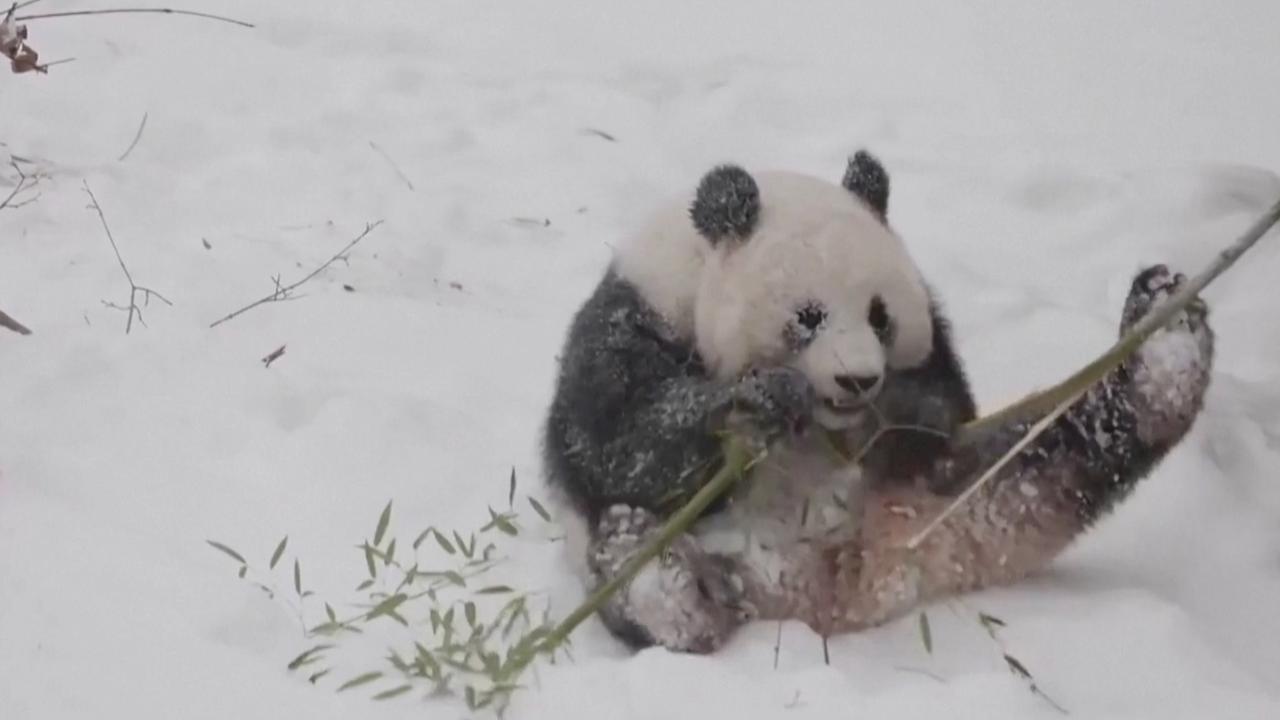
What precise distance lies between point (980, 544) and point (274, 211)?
7.91 feet

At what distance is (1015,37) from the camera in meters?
5.15

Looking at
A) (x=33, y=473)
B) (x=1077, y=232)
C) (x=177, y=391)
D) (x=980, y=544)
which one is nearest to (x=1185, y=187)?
(x=1077, y=232)

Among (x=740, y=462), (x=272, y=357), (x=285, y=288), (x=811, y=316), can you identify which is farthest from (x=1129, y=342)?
(x=285, y=288)

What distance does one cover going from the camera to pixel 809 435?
7.25ft

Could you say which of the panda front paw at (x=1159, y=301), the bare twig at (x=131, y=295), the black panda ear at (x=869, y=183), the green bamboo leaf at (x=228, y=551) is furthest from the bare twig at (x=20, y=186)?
the panda front paw at (x=1159, y=301)

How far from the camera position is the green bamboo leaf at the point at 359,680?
1.96m

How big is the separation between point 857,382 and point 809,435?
0.18 m

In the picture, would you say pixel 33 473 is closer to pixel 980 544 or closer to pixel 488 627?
pixel 488 627

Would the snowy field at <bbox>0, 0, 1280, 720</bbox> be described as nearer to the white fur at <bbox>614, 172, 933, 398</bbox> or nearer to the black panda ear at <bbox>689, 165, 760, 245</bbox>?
the white fur at <bbox>614, 172, 933, 398</bbox>

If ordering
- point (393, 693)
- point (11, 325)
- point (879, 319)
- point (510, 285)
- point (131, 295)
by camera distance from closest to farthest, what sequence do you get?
1. point (393, 693)
2. point (879, 319)
3. point (11, 325)
4. point (131, 295)
5. point (510, 285)

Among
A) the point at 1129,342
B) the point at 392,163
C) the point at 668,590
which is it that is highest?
the point at 1129,342

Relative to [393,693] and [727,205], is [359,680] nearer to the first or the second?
[393,693]

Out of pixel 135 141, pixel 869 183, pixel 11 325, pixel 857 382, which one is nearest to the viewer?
pixel 857 382

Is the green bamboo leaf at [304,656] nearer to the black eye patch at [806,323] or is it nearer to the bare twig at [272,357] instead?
the black eye patch at [806,323]
